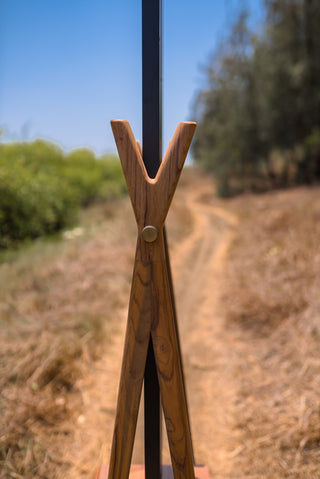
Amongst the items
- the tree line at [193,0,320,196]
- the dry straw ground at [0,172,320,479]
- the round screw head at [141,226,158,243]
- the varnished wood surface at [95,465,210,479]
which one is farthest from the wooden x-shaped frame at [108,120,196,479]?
the tree line at [193,0,320,196]

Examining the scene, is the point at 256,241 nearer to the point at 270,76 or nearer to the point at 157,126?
the point at 157,126

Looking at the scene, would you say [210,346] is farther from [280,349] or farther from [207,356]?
[280,349]

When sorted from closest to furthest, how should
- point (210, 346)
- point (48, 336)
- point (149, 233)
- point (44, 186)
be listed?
point (149, 233) → point (48, 336) → point (210, 346) → point (44, 186)

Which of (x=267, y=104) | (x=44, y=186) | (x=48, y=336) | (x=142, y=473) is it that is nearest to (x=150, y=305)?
(x=142, y=473)

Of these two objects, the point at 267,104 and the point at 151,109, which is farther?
the point at 267,104

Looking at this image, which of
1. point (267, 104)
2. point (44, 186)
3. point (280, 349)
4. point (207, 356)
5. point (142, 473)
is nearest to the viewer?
point (142, 473)

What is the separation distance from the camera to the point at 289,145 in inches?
430

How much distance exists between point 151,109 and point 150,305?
0.51 m

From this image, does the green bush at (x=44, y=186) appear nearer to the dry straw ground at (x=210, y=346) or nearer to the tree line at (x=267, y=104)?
the dry straw ground at (x=210, y=346)

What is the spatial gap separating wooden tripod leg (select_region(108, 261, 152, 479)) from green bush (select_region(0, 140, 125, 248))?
318 centimetres

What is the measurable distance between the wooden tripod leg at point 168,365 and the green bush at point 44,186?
3217 mm

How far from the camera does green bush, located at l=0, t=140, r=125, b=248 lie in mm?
4324

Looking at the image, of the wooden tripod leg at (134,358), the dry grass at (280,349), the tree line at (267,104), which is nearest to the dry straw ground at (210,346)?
the dry grass at (280,349)

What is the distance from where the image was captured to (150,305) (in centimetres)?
91
